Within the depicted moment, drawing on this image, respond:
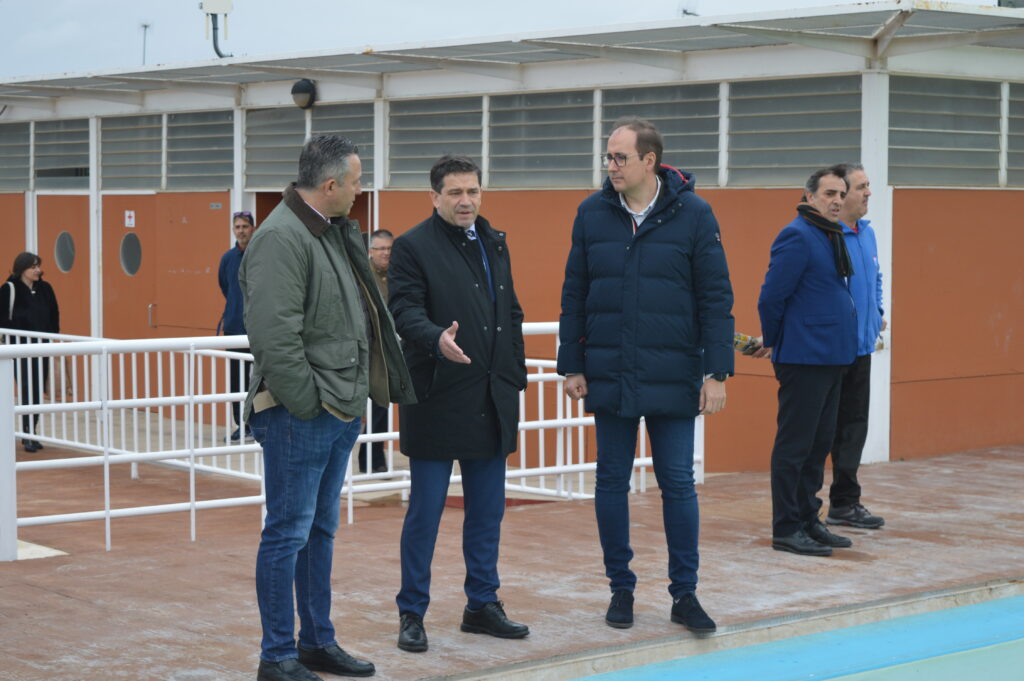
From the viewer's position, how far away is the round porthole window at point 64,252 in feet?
60.8

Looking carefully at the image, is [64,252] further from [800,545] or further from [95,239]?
[800,545]

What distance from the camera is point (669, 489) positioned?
19.7ft

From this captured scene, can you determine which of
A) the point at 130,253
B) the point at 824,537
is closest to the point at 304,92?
the point at 130,253

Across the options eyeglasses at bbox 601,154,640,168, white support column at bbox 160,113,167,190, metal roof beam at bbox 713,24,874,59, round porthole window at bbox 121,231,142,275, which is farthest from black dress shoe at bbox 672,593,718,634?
round porthole window at bbox 121,231,142,275

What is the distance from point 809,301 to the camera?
7539 millimetres

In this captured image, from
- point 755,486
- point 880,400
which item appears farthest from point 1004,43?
point 755,486

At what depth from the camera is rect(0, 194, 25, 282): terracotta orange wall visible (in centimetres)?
1939

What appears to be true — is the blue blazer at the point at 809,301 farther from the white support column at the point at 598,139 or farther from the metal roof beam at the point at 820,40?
the white support column at the point at 598,139

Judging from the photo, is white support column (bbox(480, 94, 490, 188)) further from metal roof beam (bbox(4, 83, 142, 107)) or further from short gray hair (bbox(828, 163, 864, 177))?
short gray hair (bbox(828, 163, 864, 177))

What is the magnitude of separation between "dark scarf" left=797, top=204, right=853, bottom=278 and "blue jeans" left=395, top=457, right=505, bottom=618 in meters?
2.45

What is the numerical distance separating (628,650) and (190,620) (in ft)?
6.00

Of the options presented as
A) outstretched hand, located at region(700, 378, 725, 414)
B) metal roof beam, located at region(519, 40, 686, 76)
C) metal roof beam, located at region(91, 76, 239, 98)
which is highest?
metal roof beam, located at region(91, 76, 239, 98)

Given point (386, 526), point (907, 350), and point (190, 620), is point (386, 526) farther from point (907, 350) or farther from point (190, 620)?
point (907, 350)

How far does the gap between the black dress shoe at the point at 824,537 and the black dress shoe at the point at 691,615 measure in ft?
6.09
